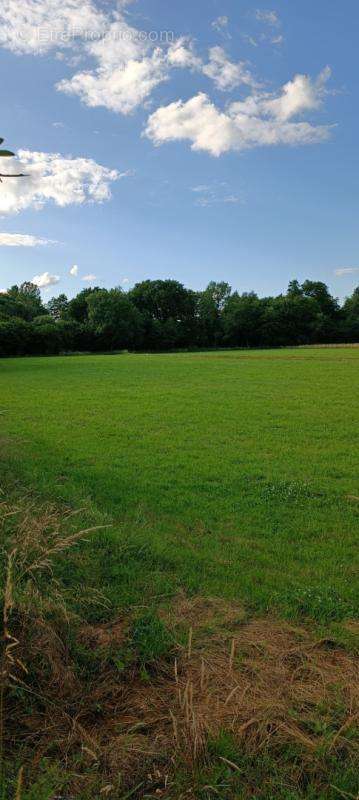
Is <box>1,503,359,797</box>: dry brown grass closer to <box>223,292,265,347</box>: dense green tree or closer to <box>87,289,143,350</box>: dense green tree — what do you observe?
<box>87,289,143,350</box>: dense green tree

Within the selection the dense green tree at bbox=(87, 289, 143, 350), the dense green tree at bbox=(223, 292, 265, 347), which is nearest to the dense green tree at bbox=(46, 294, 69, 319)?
the dense green tree at bbox=(87, 289, 143, 350)

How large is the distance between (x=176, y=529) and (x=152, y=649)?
8.57 feet

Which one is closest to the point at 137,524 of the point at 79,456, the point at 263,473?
the point at 263,473

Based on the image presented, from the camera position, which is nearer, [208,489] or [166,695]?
[166,695]

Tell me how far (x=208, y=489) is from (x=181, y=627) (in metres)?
3.97

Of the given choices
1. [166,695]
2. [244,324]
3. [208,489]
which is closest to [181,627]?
[166,695]

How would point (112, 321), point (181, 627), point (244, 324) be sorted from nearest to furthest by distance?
point (181, 627), point (112, 321), point (244, 324)

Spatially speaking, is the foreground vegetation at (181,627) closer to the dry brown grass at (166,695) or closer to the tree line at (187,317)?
the dry brown grass at (166,695)

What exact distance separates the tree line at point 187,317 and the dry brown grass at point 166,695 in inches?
3246

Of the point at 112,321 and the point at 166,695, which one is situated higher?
the point at 112,321

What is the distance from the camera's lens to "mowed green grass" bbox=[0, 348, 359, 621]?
486 cm

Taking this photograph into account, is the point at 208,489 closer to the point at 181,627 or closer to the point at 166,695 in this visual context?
the point at 181,627

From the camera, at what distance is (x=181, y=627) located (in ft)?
13.2

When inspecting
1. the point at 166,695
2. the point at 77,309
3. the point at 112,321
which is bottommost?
the point at 166,695
